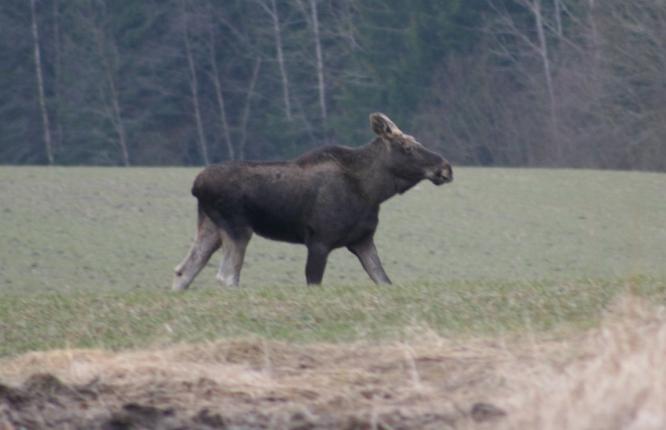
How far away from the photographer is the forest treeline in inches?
2339

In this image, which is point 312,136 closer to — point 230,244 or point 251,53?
point 251,53

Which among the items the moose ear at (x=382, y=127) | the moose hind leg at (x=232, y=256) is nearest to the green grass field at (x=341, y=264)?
the moose hind leg at (x=232, y=256)

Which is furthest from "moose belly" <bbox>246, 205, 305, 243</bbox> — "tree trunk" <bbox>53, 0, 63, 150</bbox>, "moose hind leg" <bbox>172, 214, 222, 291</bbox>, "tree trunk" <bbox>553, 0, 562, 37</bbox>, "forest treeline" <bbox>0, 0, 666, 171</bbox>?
"tree trunk" <bbox>53, 0, 63, 150</bbox>

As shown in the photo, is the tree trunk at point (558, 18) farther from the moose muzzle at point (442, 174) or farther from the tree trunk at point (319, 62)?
the moose muzzle at point (442, 174)

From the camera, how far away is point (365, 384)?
8875mm

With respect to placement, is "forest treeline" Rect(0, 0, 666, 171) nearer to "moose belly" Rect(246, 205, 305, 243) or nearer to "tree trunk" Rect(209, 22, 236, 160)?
"tree trunk" Rect(209, 22, 236, 160)

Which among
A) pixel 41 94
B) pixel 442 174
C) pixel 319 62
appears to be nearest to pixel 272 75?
pixel 319 62

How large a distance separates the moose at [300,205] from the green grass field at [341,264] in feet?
1.52

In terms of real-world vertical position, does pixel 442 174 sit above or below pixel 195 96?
below

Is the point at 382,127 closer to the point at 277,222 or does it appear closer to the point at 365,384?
the point at 277,222

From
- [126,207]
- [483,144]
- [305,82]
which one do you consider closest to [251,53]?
[305,82]

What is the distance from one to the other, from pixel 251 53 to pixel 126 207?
3903cm

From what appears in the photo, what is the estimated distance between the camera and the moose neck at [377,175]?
49.8 ft

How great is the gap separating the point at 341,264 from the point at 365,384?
15736 mm
